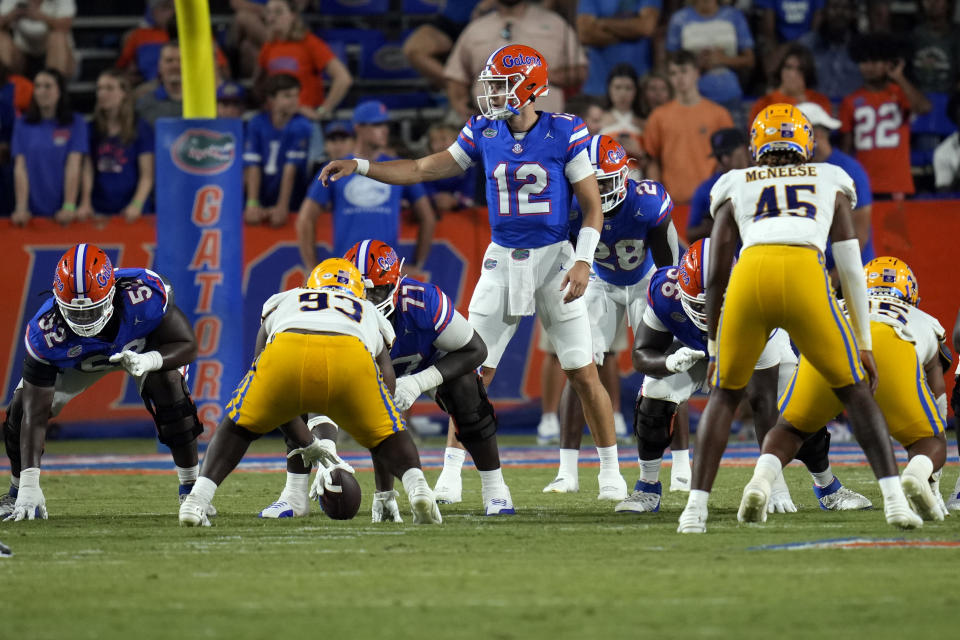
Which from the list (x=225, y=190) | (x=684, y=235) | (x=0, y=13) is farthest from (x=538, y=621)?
(x=0, y=13)

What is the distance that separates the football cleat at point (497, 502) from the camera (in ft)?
23.1

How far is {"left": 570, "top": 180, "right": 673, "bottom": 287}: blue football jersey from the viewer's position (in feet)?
28.0

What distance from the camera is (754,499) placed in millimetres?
5988

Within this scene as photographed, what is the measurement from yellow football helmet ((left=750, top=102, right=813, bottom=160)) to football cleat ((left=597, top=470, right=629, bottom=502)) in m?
2.48

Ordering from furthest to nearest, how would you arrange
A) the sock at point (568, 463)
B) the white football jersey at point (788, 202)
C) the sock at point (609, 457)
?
the sock at point (568, 463), the sock at point (609, 457), the white football jersey at point (788, 202)

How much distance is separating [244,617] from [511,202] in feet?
13.6

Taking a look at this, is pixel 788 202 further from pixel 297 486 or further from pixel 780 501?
pixel 297 486

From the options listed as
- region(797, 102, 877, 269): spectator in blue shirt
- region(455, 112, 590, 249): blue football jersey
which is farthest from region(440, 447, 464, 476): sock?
region(797, 102, 877, 269): spectator in blue shirt

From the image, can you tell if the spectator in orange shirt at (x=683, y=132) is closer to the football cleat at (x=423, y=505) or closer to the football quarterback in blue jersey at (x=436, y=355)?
the football quarterback in blue jersey at (x=436, y=355)

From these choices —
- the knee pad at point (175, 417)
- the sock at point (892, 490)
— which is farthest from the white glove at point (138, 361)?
the sock at point (892, 490)

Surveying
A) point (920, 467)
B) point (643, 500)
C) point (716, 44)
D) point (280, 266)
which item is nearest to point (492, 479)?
point (643, 500)

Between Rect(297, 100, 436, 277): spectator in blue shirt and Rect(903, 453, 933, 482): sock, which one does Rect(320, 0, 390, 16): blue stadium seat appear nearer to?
Rect(297, 100, 436, 277): spectator in blue shirt

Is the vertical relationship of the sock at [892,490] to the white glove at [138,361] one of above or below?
below

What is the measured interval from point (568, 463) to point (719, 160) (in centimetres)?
324
